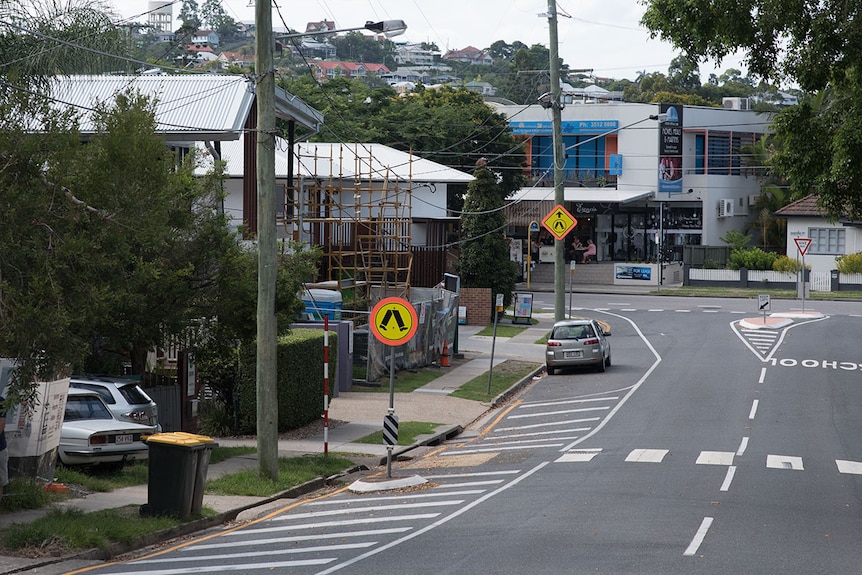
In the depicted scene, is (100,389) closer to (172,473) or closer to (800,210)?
(172,473)

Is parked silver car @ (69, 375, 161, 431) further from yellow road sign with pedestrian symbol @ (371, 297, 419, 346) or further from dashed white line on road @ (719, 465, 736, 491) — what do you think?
dashed white line on road @ (719, 465, 736, 491)

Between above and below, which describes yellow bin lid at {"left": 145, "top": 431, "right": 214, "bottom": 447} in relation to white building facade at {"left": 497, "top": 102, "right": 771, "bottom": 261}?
below

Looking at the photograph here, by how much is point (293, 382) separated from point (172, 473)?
826 centimetres

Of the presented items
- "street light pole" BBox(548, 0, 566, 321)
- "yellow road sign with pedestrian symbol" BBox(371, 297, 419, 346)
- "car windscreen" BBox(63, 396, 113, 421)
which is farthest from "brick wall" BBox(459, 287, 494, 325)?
"car windscreen" BBox(63, 396, 113, 421)

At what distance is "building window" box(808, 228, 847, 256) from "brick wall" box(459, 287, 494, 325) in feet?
89.4

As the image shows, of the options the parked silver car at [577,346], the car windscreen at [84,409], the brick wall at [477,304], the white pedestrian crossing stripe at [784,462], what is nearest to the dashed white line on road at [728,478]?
the white pedestrian crossing stripe at [784,462]

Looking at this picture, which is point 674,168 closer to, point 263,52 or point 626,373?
point 626,373

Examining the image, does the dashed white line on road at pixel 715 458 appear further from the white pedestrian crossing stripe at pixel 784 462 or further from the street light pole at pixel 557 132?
the street light pole at pixel 557 132

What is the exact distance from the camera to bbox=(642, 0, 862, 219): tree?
16703mm

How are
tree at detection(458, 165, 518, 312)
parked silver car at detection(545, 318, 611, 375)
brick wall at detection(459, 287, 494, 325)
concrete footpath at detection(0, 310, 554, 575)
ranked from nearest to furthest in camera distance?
1. concrete footpath at detection(0, 310, 554, 575)
2. parked silver car at detection(545, 318, 611, 375)
3. brick wall at detection(459, 287, 494, 325)
4. tree at detection(458, 165, 518, 312)

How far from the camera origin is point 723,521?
13.4 meters

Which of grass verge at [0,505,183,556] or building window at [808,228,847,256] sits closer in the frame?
grass verge at [0,505,183,556]

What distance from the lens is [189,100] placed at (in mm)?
29266

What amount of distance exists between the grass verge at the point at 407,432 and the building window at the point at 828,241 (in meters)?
46.2
